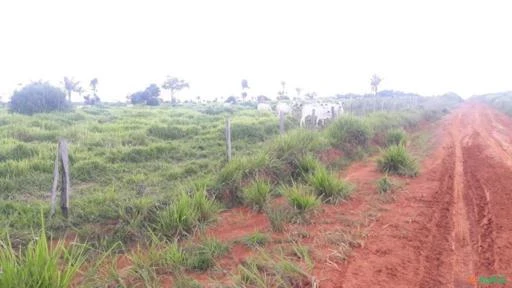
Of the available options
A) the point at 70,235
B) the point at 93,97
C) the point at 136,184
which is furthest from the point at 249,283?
the point at 93,97

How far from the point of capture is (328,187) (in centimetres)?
786

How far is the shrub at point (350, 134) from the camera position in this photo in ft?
42.6

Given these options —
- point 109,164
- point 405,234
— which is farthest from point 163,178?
point 405,234

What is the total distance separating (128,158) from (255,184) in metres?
5.32

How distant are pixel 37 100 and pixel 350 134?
21.9 meters

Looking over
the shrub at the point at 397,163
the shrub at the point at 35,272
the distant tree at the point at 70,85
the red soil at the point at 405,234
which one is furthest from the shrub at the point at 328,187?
the distant tree at the point at 70,85

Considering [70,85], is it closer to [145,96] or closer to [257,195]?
[145,96]

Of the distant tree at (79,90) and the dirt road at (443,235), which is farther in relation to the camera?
the distant tree at (79,90)

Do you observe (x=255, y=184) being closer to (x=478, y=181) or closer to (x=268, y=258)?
(x=268, y=258)

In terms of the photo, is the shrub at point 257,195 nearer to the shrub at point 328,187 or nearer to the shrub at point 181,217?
the shrub at point 328,187

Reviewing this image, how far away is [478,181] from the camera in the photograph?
9305 millimetres

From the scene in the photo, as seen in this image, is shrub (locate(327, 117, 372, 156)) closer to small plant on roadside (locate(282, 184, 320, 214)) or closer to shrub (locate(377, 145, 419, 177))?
shrub (locate(377, 145, 419, 177))

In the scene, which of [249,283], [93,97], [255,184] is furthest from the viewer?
[93,97]

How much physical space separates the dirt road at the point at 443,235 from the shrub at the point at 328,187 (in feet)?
3.00
